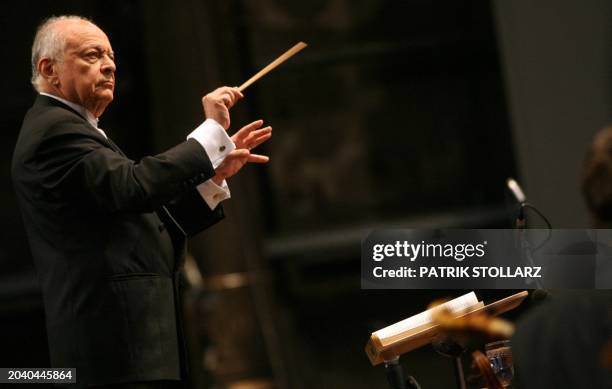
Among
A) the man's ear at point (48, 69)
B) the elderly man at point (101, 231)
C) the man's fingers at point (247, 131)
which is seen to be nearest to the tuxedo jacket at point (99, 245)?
the elderly man at point (101, 231)

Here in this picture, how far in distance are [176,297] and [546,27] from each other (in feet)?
8.36

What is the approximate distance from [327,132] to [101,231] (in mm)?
3233

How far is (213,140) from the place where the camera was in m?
2.51

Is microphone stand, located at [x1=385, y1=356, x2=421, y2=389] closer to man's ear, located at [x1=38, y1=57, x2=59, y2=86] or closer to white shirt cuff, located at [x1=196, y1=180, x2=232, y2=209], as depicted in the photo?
white shirt cuff, located at [x1=196, y1=180, x2=232, y2=209]

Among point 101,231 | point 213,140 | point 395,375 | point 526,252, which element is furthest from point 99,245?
point 526,252

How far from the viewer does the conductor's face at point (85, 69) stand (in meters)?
2.55

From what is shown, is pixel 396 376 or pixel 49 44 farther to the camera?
pixel 49 44

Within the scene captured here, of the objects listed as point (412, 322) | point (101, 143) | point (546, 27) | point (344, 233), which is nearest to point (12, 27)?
point (344, 233)

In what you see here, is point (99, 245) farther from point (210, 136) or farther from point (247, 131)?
point (247, 131)

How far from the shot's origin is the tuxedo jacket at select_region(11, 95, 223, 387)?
241 centimetres

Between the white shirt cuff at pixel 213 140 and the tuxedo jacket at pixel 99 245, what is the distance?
0.02m

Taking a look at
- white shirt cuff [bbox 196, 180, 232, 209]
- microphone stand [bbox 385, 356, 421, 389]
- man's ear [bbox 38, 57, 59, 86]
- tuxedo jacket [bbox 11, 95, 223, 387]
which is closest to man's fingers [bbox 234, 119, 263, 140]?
white shirt cuff [bbox 196, 180, 232, 209]

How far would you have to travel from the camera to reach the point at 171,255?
258cm

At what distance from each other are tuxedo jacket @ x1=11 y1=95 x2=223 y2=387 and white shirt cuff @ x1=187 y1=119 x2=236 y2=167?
0.02 metres
